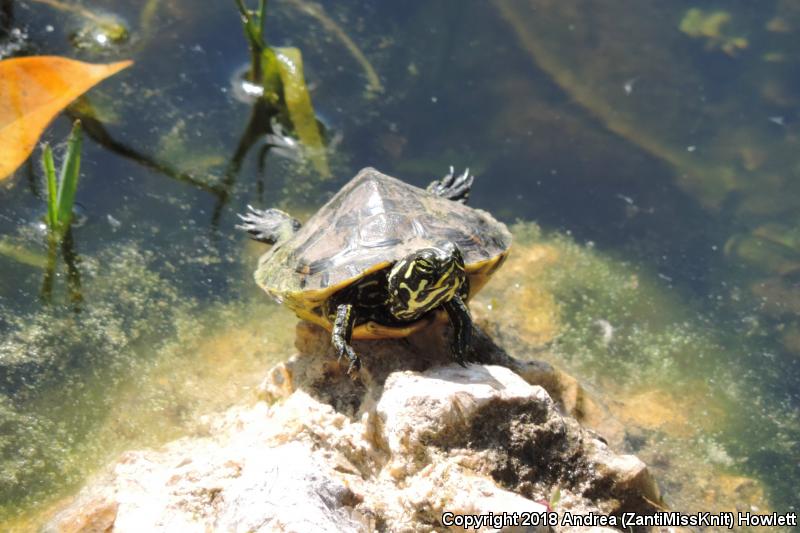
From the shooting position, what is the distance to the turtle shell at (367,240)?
313 cm

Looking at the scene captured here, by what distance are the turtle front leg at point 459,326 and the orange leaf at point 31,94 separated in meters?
2.62

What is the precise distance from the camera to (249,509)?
89.2 inches

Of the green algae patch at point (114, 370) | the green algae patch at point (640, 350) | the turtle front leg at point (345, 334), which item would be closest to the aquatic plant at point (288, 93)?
the green algae patch at point (114, 370)

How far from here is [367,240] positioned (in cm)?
317

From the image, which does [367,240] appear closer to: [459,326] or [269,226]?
[459,326]

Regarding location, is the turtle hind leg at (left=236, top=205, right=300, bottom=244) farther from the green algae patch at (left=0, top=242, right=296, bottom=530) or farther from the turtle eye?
the turtle eye

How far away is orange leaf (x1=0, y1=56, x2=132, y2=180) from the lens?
4344 mm

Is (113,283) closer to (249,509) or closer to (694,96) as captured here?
(249,509)

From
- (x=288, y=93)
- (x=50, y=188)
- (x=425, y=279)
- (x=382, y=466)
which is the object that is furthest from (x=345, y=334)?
(x=288, y=93)

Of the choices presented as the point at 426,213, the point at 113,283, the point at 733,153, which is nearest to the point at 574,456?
the point at 426,213

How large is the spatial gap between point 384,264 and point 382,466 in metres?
0.75

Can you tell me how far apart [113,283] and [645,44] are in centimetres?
393

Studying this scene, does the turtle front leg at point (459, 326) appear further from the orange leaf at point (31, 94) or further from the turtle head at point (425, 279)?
the orange leaf at point (31, 94)

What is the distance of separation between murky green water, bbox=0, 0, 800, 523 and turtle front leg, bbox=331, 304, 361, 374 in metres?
0.88
